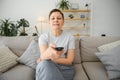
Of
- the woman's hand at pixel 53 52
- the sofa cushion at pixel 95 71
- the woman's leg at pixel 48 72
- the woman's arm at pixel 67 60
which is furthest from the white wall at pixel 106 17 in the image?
the woman's leg at pixel 48 72

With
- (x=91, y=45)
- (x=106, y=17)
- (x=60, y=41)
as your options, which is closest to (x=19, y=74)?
(x=60, y=41)

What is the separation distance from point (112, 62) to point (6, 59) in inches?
44.1

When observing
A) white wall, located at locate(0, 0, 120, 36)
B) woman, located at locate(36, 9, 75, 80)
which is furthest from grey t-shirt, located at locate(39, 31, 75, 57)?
white wall, located at locate(0, 0, 120, 36)

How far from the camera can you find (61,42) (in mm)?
1609

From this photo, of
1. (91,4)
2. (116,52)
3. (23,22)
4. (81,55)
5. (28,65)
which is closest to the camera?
(116,52)

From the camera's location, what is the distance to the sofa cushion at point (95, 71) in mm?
1419

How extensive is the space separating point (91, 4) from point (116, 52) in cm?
360

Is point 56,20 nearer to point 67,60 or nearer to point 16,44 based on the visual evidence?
point 67,60

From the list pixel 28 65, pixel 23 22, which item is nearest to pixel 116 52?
pixel 28 65

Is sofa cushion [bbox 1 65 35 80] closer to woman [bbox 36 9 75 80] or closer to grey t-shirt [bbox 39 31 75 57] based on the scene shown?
woman [bbox 36 9 75 80]

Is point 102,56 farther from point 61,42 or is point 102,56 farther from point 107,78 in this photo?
point 61,42

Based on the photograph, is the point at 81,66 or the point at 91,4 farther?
the point at 91,4

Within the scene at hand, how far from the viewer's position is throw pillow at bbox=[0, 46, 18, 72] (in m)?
1.51

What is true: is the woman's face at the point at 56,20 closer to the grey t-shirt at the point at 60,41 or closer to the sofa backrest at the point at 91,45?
the grey t-shirt at the point at 60,41
